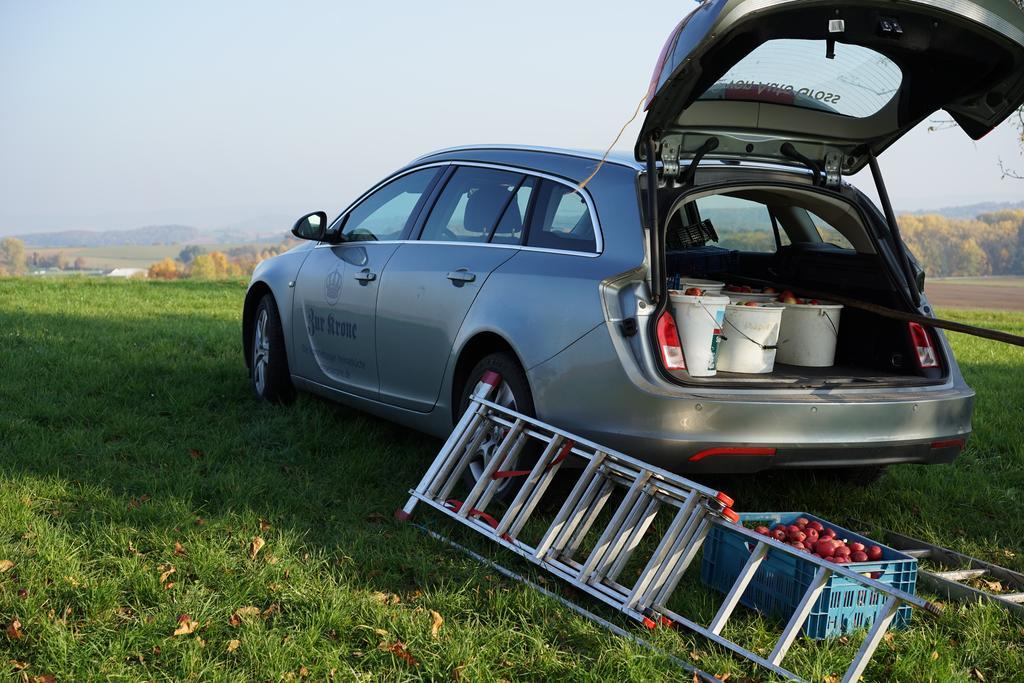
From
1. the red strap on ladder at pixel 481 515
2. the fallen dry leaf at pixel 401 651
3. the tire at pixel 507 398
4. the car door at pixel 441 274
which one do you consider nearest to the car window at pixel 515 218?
the car door at pixel 441 274

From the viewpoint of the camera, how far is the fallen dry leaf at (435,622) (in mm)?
3687

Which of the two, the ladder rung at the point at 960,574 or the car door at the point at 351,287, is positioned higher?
the car door at the point at 351,287

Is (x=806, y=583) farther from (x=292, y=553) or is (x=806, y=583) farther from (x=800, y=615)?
(x=292, y=553)

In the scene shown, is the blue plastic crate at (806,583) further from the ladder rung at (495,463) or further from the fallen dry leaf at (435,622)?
the fallen dry leaf at (435,622)

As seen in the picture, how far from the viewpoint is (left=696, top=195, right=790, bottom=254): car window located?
559 cm

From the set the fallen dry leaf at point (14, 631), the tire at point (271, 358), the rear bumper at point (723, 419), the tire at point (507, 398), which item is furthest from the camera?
the tire at point (271, 358)

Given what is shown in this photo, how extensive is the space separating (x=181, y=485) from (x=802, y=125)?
3.43 meters

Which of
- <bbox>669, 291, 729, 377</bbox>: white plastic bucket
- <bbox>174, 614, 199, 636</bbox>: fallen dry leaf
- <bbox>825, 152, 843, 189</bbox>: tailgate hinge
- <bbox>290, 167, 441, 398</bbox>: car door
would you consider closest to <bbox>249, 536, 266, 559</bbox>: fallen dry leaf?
<bbox>174, 614, 199, 636</bbox>: fallen dry leaf

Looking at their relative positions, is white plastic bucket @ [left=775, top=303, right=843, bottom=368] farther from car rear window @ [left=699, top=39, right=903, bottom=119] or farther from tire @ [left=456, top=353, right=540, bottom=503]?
tire @ [left=456, top=353, right=540, bottom=503]

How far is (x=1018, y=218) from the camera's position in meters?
41.9

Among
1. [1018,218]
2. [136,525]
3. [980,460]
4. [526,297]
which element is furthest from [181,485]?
[1018,218]

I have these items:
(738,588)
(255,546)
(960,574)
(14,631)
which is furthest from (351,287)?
(960,574)

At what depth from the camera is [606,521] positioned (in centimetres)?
507

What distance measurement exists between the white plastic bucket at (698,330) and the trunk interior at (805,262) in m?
0.09
